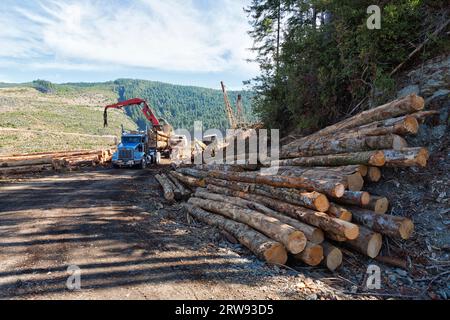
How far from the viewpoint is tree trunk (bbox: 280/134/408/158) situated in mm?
6840

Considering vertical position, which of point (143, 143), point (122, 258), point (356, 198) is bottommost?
point (122, 258)

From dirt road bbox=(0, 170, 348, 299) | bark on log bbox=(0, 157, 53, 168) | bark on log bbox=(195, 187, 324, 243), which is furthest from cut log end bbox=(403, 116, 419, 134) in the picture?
bark on log bbox=(0, 157, 53, 168)

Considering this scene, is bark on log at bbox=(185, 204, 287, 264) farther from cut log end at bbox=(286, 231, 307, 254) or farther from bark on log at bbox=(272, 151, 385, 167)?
bark on log at bbox=(272, 151, 385, 167)

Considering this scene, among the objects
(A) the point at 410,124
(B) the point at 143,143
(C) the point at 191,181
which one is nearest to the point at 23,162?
(B) the point at 143,143

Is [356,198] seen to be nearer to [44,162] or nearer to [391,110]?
[391,110]

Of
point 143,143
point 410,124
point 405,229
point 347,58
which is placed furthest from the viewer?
point 143,143

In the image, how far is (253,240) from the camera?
21.6ft

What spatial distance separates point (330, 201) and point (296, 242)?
1.55 m

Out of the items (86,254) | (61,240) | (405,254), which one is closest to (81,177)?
(61,240)

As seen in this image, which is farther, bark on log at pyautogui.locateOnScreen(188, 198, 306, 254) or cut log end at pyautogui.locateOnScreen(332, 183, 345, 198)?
cut log end at pyautogui.locateOnScreen(332, 183, 345, 198)

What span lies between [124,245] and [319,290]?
432 centimetres

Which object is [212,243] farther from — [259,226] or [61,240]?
[61,240]

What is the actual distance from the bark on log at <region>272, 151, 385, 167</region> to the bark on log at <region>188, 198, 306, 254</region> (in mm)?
2384

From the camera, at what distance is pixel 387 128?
7.04 m
